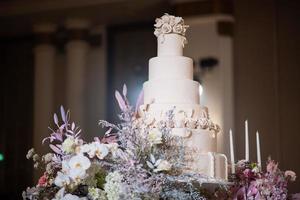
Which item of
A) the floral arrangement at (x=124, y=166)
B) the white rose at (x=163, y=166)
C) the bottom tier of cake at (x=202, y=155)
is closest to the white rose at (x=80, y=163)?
the floral arrangement at (x=124, y=166)

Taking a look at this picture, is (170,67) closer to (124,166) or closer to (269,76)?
(124,166)

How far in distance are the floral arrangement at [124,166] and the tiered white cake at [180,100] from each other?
62 mm

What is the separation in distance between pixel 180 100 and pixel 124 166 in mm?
358

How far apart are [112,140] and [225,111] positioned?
5.97 feet

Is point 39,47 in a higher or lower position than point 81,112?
higher

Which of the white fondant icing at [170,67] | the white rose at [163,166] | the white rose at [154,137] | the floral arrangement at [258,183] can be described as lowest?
the floral arrangement at [258,183]

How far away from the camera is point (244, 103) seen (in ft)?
10.5

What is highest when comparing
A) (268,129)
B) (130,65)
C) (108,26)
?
(108,26)

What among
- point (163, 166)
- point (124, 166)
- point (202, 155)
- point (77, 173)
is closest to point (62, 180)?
point (77, 173)

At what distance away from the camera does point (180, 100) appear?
1.60 metres

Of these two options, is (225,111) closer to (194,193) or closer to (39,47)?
(39,47)

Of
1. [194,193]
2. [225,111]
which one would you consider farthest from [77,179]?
[225,111]

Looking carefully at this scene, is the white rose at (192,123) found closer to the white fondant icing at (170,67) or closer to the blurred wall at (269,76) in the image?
the white fondant icing at (170,67)

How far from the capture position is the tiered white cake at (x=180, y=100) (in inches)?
59.6
